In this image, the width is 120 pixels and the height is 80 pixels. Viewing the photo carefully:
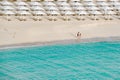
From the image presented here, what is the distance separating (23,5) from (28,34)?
13.0ft

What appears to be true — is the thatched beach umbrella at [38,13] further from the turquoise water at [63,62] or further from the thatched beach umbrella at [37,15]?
the turquoise water at [63,62]

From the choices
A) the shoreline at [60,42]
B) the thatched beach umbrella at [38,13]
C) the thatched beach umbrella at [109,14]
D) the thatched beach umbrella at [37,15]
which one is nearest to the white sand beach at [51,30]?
the shoreline at [60,42]

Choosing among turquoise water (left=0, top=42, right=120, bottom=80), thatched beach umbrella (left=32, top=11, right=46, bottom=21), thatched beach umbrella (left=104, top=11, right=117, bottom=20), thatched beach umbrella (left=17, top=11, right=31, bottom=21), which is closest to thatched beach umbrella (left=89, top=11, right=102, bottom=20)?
thatched beach umbrella (left=104, top=11, right=117, bottom=20)

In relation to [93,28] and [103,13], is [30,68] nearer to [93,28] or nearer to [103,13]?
[93,28]

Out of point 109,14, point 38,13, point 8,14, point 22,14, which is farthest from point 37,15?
point 109,14

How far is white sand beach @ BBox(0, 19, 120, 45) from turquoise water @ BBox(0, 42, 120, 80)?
3.54ft

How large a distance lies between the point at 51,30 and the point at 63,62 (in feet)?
13.3

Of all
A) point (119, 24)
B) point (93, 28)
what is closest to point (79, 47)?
point (93, 28)

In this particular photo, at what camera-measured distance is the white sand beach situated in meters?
28.6

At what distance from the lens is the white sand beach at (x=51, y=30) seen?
28609 mm

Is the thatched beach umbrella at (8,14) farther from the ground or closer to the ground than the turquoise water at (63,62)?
farther from the ground

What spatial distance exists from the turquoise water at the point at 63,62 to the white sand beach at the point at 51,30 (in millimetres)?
1079

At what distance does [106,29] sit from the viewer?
101ft

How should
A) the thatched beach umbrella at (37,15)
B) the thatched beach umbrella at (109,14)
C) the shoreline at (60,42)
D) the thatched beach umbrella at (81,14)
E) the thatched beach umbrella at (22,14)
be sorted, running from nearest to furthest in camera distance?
1. the shoreline at (60,42)
2. the thatched beach umbrella at (22,14)
3. the thatched beach umbrella at (37,15)
4. the thatched beach umbrella at (81,14)
5. the thatched beach umbrella at (109,14)
